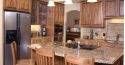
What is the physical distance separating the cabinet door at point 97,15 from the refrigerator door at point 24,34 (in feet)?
7.78

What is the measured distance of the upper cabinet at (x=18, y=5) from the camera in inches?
178

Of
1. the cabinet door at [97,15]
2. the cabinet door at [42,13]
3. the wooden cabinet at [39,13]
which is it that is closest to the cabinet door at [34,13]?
the wooden cabinet at [39,13]

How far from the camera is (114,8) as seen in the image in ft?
18.8

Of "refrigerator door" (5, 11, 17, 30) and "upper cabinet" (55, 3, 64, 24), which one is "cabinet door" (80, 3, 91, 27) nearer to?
"upper cabinet" (55, 3, 64, 24)

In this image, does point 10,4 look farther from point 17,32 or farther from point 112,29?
point 112,29

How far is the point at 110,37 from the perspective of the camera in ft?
20.0

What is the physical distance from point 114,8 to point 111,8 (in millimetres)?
105

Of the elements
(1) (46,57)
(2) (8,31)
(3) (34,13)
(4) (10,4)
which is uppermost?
(4) (10,4)

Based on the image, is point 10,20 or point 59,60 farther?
point 10,20

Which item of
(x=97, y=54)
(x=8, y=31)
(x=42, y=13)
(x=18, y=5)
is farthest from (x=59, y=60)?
(x=42, y=13)

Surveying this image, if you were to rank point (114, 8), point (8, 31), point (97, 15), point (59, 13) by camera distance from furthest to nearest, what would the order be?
point (59, 13) → point (97, 15) → point (114, 8) → point (8, 31)

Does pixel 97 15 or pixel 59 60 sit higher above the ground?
pixel 97 15

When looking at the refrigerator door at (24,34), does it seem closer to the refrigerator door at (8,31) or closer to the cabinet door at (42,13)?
the refrigerator door at (8,31)

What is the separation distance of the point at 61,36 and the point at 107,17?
94.2 inches
